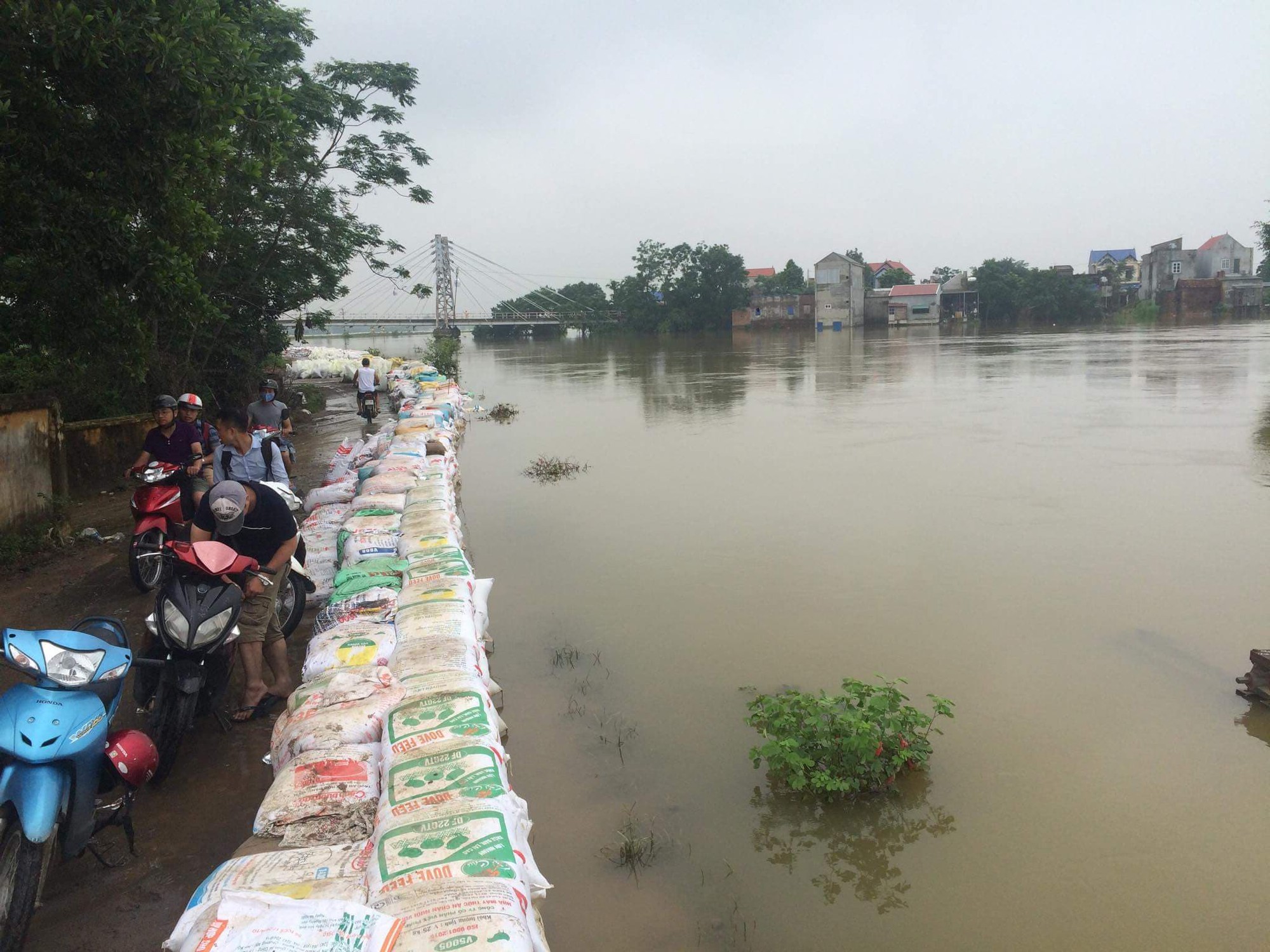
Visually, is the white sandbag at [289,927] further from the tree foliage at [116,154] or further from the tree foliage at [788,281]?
the tree foliage at [788,281]

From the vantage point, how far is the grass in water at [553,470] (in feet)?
33.0

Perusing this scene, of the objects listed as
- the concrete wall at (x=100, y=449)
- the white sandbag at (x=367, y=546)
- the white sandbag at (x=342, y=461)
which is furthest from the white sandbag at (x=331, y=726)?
the concrete wall at (x=100, y=449)

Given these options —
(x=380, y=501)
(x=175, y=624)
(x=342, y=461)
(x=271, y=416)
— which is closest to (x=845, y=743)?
(x=175, y=624)

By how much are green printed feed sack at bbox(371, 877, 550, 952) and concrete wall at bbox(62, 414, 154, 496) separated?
7.51m

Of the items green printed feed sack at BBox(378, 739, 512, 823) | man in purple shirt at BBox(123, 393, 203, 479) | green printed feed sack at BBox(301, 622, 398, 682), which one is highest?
man in purple shirt at BBox(123, 393, 203, 479)

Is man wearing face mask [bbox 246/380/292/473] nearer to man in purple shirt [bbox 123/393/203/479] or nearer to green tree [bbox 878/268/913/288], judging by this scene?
man in purple shirt [bbox 123/393/203/479]

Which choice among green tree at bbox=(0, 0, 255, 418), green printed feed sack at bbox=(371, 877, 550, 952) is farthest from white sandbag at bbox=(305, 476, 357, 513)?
green printed feed sack at bbox=(371, 877, 550, 952)

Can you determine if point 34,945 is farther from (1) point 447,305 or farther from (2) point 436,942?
(1) point 447,305

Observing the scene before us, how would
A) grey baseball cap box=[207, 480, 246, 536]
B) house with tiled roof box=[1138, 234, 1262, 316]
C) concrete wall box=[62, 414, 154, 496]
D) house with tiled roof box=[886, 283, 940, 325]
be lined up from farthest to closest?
house with tiled roof box=[886, 283, 940, 325] < house with tiled roof box=[1138, 234, 1262, 316] < concrete wall box=[62, 414, 154, 496] < grey baseball cap box=[207, 480, 246, 536]

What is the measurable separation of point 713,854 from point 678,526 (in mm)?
4525

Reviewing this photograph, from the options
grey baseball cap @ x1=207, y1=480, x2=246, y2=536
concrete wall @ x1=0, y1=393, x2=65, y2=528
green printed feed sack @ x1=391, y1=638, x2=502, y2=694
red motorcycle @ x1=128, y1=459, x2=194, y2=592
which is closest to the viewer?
green printed feed sack @ x1=391, y1=638, x2=502, y2=694

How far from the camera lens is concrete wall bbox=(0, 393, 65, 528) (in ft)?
19.7

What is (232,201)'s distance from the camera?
9.91 metres

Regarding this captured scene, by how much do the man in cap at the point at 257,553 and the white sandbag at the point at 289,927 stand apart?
6.12ft
